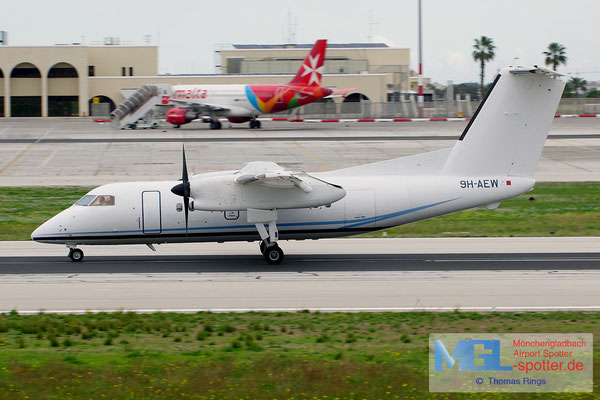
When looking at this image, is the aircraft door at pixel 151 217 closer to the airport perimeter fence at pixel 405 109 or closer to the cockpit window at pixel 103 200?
the cockpit window at pixel 103 200

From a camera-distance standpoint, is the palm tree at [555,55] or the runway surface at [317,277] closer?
the runway surface at [317,277]

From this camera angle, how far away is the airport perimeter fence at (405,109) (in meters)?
81.8

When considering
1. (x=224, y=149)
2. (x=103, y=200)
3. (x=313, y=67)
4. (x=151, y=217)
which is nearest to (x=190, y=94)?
(x=313, y=67)

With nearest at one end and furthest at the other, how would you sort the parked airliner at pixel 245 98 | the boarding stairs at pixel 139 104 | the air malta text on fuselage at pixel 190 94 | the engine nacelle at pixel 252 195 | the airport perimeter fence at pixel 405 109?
the engine nacelle at pixel 252 195
the parked airliner at pixel 245 98
the boarding stairs at pixel 139 104
the air malta text on fuselage at pixel 190 94
the airport perimeter fence at pixel 405 109

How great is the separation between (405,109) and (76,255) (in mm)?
64808

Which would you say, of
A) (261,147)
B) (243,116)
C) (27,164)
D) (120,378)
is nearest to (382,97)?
(243,116)

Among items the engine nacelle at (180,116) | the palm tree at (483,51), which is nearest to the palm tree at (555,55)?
the palm tree at (483,51)

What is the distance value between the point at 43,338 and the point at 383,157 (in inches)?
1366

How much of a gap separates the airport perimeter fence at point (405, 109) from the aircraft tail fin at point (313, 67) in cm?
1486

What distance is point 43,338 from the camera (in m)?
13.9

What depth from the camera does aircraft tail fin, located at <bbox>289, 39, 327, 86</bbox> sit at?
212 ft

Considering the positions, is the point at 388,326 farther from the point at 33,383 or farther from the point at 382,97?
the point at 382,97

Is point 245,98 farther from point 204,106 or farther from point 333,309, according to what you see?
point 333,309

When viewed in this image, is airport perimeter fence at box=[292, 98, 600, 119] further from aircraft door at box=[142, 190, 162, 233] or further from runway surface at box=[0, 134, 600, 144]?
aircraft door at box=[142, 190, 162, 233]
